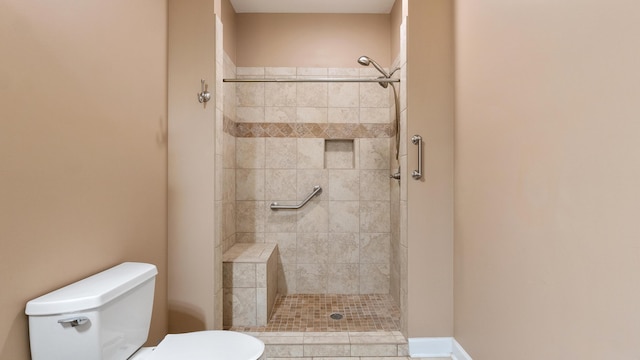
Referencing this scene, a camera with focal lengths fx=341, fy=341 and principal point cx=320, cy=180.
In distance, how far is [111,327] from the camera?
1.18 metres

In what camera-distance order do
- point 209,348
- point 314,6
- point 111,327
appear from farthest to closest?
point 314,6, point 209,348, point 111,327

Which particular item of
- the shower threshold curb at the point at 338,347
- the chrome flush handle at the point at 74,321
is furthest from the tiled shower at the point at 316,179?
the chrome flush handle at the point at 74,321

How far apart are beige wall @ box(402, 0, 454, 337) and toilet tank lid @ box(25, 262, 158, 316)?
1436 millimetres

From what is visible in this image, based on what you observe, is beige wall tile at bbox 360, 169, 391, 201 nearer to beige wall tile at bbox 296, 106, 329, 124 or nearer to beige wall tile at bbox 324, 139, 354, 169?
beige wall tile at bbox 324, 139, 354, 169

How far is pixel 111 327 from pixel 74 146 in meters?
0.66

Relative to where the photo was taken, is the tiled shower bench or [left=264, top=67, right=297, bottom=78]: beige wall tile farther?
[left=264, top=67, right=297, bottom=78]: beige wall tile

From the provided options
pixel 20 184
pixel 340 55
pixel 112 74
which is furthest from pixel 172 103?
pixel 340 55

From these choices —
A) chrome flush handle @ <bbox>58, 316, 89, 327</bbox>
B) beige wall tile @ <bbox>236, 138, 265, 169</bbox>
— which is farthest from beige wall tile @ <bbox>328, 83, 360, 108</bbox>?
chrome flush handle @ <bbox>58, 316, 89, 327</bbox>

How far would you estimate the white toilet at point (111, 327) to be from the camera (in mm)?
1047

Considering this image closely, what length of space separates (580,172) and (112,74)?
178 cm

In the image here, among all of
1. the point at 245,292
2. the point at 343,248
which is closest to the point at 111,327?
the point at 245,292

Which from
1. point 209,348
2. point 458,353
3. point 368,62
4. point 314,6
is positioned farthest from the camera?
point 314,6

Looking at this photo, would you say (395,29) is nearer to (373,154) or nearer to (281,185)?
(373,154)

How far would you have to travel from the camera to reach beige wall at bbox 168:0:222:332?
6.51ft
